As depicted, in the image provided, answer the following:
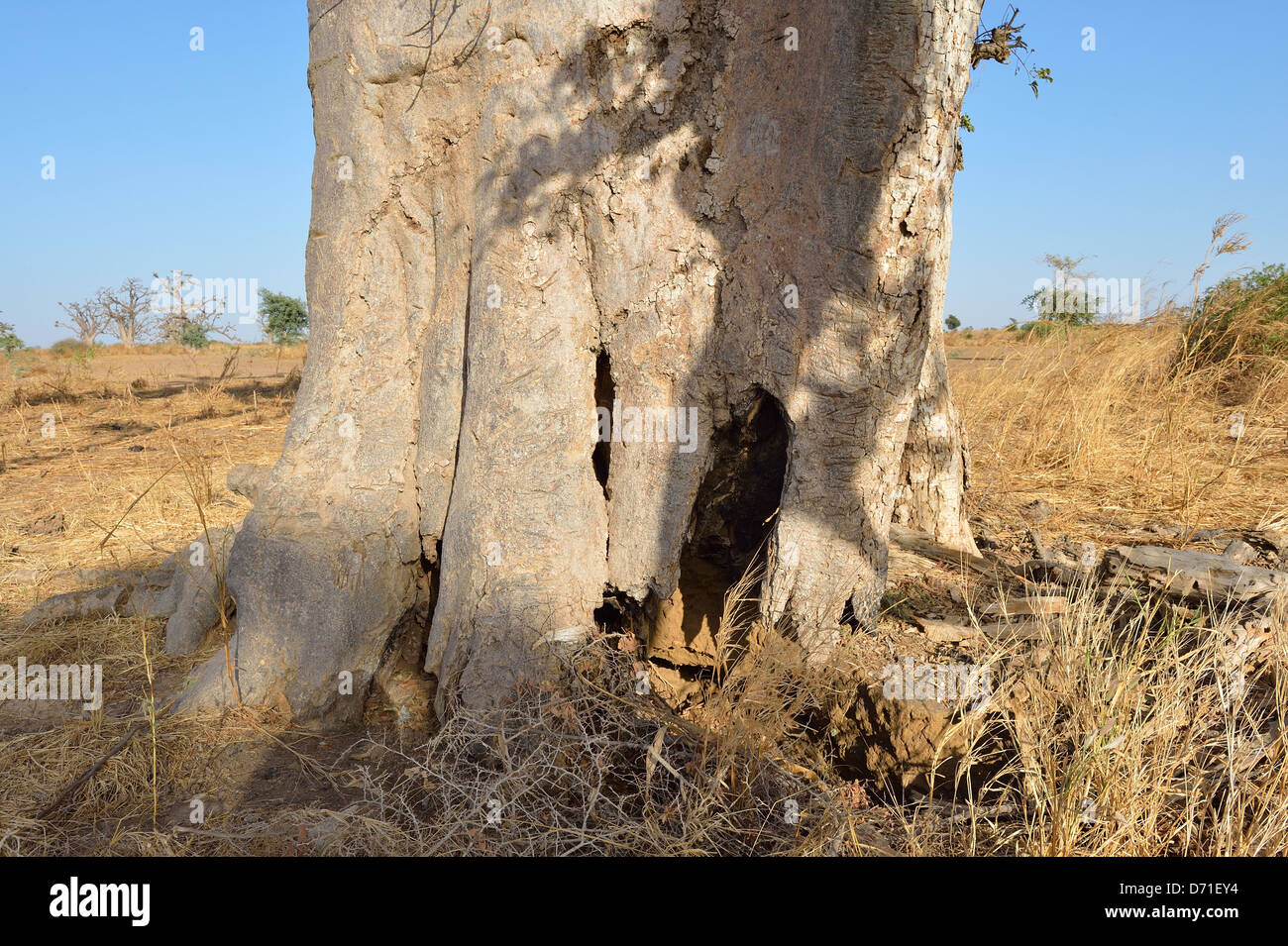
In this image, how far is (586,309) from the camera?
2.99m

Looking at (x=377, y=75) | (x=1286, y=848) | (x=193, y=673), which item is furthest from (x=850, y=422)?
(x=193, y=673)

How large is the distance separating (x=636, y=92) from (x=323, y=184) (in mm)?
1327

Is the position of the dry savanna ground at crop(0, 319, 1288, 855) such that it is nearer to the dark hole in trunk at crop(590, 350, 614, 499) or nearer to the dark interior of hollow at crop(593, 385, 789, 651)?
the dark interior of hollow at crop(593, 385, 789, 651)

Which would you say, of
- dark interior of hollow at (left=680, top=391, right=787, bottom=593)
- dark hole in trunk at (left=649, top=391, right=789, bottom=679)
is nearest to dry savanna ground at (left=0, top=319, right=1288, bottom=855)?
dark hole in trunk at (left=649, top=391, right=789, bottom=679)

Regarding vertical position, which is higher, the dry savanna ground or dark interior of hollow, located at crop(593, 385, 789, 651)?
dark interior of hollow, located at crop(593, 385, 789, 651)

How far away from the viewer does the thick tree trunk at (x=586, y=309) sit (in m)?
2.76

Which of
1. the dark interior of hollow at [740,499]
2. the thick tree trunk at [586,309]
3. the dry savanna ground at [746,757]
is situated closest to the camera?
Answer: the dry savanna ground at [746,757]

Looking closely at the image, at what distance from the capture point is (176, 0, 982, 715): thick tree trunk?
9.06ft

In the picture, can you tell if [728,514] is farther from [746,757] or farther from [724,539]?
[746,757]

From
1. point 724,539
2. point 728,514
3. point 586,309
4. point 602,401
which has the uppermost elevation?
point 586,309

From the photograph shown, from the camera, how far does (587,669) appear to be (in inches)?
110

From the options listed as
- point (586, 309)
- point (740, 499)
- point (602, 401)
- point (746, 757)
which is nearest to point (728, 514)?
point (740, 499)

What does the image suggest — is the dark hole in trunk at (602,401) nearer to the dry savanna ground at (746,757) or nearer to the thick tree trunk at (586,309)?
the thick tree trunk at (586,309)

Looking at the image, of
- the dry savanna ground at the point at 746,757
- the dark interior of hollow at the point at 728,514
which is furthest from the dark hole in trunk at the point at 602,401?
the dry savanna ground at the point at 746,757
